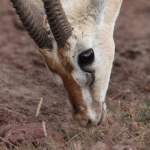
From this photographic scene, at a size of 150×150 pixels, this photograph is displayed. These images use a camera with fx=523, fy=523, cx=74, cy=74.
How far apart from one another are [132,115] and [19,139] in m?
1.36

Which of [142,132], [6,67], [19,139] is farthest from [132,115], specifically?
[6,67]

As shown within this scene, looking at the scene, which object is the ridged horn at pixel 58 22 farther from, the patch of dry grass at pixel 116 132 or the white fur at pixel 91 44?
the patch of dry grass at pixel 116 132

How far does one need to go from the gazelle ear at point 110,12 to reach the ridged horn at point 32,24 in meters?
0.82

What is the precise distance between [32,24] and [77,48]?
516 millimetres

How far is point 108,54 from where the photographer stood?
18.5ft

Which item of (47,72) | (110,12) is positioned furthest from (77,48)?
(47,72)

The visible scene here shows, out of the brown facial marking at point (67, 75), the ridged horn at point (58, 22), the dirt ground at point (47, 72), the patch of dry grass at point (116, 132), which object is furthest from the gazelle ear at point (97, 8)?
the dirt ground at point (47, 72)

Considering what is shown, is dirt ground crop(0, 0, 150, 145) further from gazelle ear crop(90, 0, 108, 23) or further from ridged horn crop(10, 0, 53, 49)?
gazelle ear crop(90, 0, 108, 23)

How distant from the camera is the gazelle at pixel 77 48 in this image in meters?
5.18

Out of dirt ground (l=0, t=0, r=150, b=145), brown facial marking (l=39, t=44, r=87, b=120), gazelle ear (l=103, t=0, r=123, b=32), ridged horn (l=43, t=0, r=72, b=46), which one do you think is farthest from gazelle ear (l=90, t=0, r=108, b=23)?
dirt ground (l=0, t=0, r=150, b=145)

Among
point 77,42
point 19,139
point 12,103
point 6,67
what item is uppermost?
point 77,42

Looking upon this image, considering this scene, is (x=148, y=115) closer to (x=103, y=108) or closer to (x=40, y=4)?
(x=103, y=108)

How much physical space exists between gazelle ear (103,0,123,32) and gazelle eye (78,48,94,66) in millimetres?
664

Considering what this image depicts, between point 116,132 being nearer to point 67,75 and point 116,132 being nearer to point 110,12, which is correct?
point 67,75
